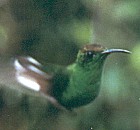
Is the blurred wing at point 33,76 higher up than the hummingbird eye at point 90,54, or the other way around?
the hummingbird eye at point 90,54

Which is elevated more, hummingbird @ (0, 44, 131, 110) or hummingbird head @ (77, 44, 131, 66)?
hummingbird head @ (77, 44, 131, 66)

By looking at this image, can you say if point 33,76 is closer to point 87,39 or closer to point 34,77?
point 34,77

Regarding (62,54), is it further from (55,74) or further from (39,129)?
(39,129)

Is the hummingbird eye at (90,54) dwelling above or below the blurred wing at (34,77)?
above

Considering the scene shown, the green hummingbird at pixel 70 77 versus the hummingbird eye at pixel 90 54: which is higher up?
the hummingbird eye at pixel 90 54

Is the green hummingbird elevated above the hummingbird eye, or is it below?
below
